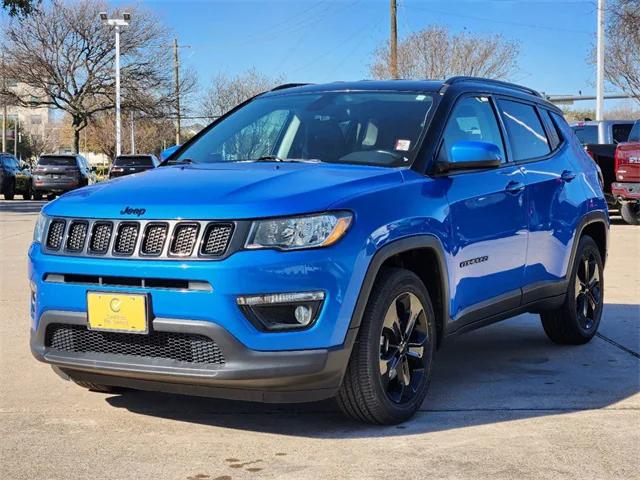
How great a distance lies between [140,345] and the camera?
3.93 metres

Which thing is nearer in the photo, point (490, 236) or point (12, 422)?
point (12, 422)

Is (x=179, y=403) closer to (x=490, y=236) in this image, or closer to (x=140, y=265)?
(x=140, y=265)

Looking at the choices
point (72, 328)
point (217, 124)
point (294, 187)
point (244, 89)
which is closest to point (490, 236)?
point (294, 187)

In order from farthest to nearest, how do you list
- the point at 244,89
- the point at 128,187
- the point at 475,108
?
the point at 244,89, the point at 475,108, the point at 128,187

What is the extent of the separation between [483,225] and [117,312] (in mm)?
2152

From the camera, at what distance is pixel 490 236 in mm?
5020

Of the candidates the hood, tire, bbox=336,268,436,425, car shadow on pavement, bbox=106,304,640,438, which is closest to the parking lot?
car shadow on pavement, bbox=106,304,640,438

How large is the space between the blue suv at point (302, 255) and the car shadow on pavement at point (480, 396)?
0.23 meters

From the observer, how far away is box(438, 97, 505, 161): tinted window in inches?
197

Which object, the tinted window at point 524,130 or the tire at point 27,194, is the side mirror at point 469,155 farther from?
the tire at point 27,194

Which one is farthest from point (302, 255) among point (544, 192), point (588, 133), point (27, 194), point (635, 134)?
point (27, 194)

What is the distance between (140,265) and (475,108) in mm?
2531

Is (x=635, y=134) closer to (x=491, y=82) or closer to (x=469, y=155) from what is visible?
(x=491, y=82)

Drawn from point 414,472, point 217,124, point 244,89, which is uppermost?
point 244,89
